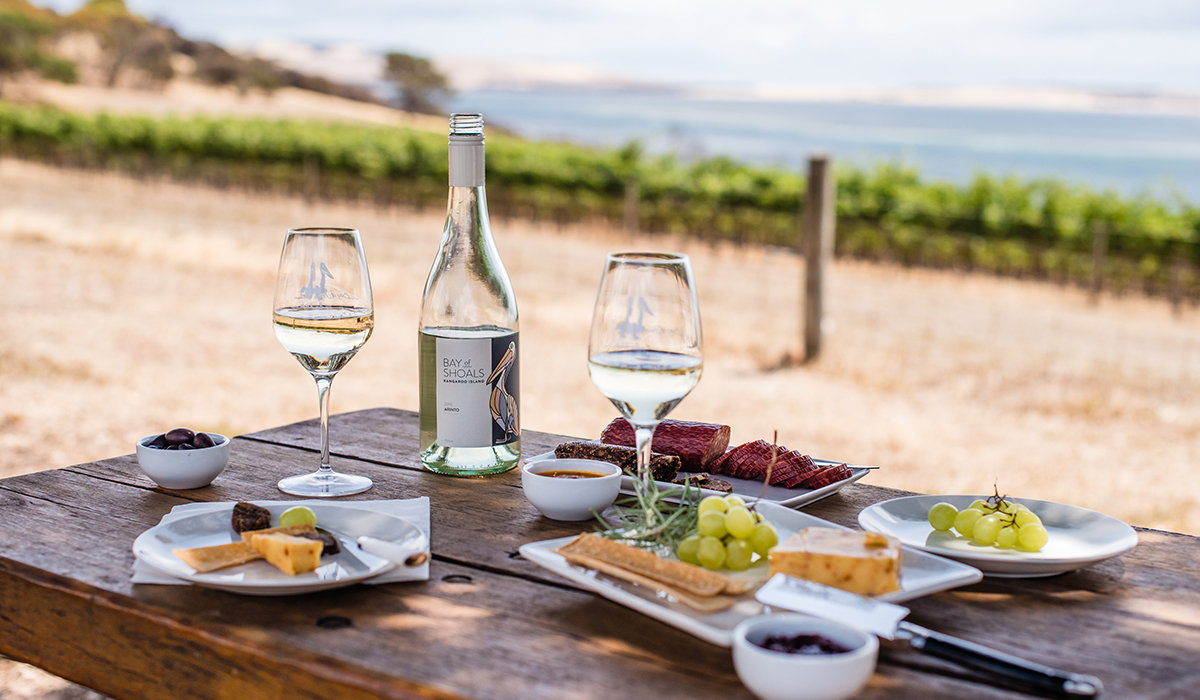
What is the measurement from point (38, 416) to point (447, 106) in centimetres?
6154

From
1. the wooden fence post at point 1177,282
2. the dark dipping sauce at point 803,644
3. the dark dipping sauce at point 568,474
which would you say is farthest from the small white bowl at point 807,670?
the wooden fence post at point 1177,282

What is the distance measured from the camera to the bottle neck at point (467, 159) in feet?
5.41

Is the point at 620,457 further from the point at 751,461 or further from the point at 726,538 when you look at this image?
the point at 726,538

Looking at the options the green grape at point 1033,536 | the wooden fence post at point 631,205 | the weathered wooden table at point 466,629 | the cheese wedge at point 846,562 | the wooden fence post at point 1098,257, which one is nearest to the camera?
the weathered wooden table at point 466,629

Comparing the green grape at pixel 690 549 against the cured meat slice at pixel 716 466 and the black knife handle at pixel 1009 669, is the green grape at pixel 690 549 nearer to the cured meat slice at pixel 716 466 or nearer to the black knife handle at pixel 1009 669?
the black knife handle at pixel 1009 669

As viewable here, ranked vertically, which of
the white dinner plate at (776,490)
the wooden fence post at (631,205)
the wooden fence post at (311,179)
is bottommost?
the white dinner plate at (776,490)

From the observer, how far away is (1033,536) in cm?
135

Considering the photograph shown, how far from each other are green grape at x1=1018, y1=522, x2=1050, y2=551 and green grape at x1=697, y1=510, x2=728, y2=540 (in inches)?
17.4

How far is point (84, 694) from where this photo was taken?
300cm

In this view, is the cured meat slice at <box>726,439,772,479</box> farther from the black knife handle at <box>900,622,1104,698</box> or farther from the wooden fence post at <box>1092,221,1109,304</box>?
the wooden fence post at <box>1092,221,1109,304</box>

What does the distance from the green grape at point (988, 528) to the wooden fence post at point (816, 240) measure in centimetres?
600

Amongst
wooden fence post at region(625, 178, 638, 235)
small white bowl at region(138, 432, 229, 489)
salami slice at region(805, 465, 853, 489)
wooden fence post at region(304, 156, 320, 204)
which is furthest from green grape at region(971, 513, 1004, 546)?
wooden fence post at region(304, 156, 320, 204)

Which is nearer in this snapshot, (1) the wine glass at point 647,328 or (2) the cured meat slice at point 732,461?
(1) the wine glass at point 647,328

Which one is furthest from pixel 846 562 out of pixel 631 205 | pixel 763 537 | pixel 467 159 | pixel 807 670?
pixel 631 205
